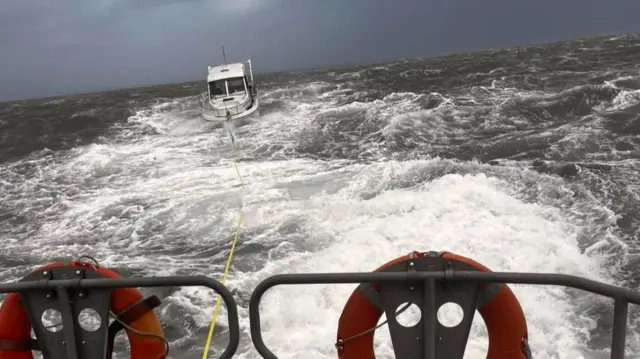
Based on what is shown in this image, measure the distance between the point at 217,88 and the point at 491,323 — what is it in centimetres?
1729

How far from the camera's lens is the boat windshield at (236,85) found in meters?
18.5

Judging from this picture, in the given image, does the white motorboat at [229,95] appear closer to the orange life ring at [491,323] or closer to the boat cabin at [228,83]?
the boat cabin at [228,83]

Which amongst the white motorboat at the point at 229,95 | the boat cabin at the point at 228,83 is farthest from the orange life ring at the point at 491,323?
the boat cabin at the point at 228,83

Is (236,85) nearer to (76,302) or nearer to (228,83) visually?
(228,83)

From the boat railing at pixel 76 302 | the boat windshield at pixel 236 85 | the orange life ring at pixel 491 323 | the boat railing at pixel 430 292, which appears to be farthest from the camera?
the boat windshield at pixel 236 85

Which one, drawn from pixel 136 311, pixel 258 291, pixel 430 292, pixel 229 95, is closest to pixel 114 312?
pixel 136 311

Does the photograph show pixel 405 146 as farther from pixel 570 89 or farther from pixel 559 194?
pixel 570 89

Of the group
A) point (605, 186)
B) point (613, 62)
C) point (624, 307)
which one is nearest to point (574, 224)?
point (605, 186)

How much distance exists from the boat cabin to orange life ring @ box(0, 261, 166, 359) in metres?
16.2

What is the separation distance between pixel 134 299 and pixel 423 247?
483 cm

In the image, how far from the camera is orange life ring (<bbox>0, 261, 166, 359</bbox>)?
2539 millimetres

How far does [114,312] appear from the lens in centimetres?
255

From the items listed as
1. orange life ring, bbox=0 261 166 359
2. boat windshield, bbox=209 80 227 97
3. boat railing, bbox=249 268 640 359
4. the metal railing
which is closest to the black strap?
orange life ring, bbox=0 261 166 359

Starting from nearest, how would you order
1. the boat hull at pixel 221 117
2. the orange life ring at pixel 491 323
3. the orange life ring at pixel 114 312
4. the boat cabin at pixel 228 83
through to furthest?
the orange life ring at pixel 491 323
the orange life ring at pixel 114 312
the boat hull at pixel 221 117
the boat cabin at pixel 228 83
